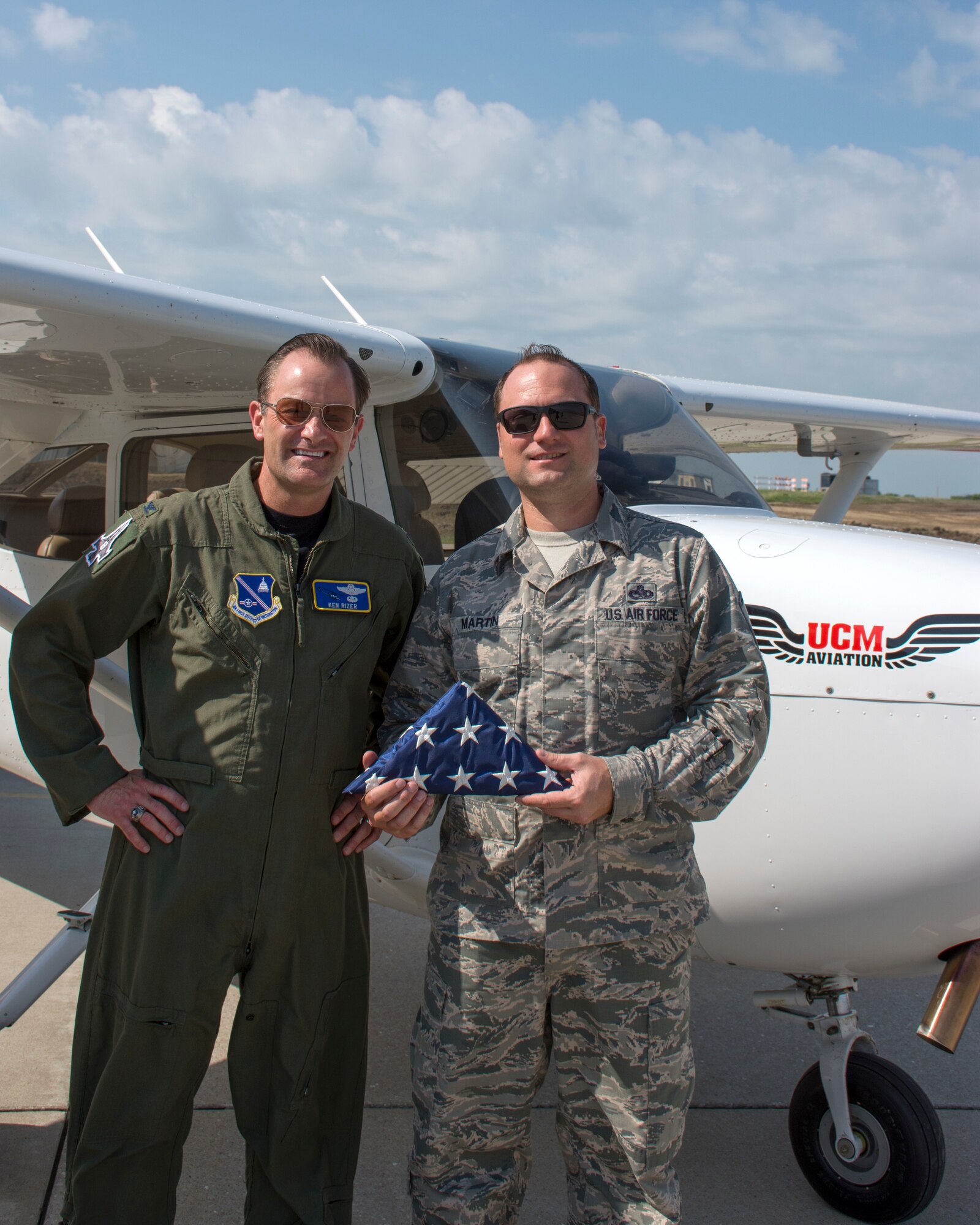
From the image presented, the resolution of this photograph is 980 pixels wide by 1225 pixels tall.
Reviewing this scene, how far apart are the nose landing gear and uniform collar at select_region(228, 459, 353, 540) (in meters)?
1.71

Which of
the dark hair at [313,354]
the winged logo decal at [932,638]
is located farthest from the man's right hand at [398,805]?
the winged logo decal at [932,638]

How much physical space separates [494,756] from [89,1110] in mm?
1129

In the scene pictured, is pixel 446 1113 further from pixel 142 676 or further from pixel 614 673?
pixel 142 676

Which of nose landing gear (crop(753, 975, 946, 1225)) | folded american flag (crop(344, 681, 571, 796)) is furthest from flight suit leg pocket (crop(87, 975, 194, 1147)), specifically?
nose landing gear (crop(753, 975, 946, 1225))

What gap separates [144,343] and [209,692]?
1.31 metres

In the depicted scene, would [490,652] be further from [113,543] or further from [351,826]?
[113,543]

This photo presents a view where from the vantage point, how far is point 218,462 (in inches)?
136

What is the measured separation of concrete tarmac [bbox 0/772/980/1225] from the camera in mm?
2682

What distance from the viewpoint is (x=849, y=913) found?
2254 millimetres

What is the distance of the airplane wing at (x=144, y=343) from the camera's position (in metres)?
2.53

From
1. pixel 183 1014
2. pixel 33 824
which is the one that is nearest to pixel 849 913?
pixel 183 1014

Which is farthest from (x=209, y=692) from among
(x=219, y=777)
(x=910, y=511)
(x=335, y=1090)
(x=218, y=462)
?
(x=910, y=511)

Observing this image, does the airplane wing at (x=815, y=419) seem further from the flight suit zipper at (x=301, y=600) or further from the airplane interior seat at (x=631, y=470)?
the flight suit zipper at (x=301, y=600)

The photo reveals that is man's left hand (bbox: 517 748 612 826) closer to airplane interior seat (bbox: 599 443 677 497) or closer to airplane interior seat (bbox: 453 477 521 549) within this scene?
airplane interior seat (bbox: 453 477 521 549)
